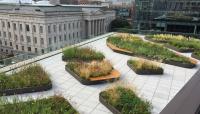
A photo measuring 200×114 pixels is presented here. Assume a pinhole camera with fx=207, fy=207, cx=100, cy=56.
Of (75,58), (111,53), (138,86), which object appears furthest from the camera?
(111,53)

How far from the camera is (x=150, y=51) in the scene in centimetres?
1519

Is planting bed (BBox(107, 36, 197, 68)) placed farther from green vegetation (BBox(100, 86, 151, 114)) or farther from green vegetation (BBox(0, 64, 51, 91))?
green vegetation (BBox(0, 64, 51, 91))

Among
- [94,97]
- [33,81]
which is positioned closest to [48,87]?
[33,81]

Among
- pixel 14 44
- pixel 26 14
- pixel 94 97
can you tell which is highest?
pixel 26 14

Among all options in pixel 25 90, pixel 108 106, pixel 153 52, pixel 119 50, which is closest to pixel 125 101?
pixel 108 106

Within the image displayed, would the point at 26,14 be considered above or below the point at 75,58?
above

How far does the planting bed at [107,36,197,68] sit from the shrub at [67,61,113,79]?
14.5ft

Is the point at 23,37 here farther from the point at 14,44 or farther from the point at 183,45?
the point at 183,45

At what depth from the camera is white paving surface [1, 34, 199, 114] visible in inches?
325

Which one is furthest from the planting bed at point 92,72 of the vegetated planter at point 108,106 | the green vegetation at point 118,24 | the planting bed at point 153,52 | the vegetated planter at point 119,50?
the green vegetation at point 118,24

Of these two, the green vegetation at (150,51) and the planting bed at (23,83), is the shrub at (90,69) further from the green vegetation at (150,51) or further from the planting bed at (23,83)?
the green vegetation at (150,51)

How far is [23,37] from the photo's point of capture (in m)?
50.3

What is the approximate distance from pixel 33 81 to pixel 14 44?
155 feet

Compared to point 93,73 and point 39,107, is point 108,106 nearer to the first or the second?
point 39,107
